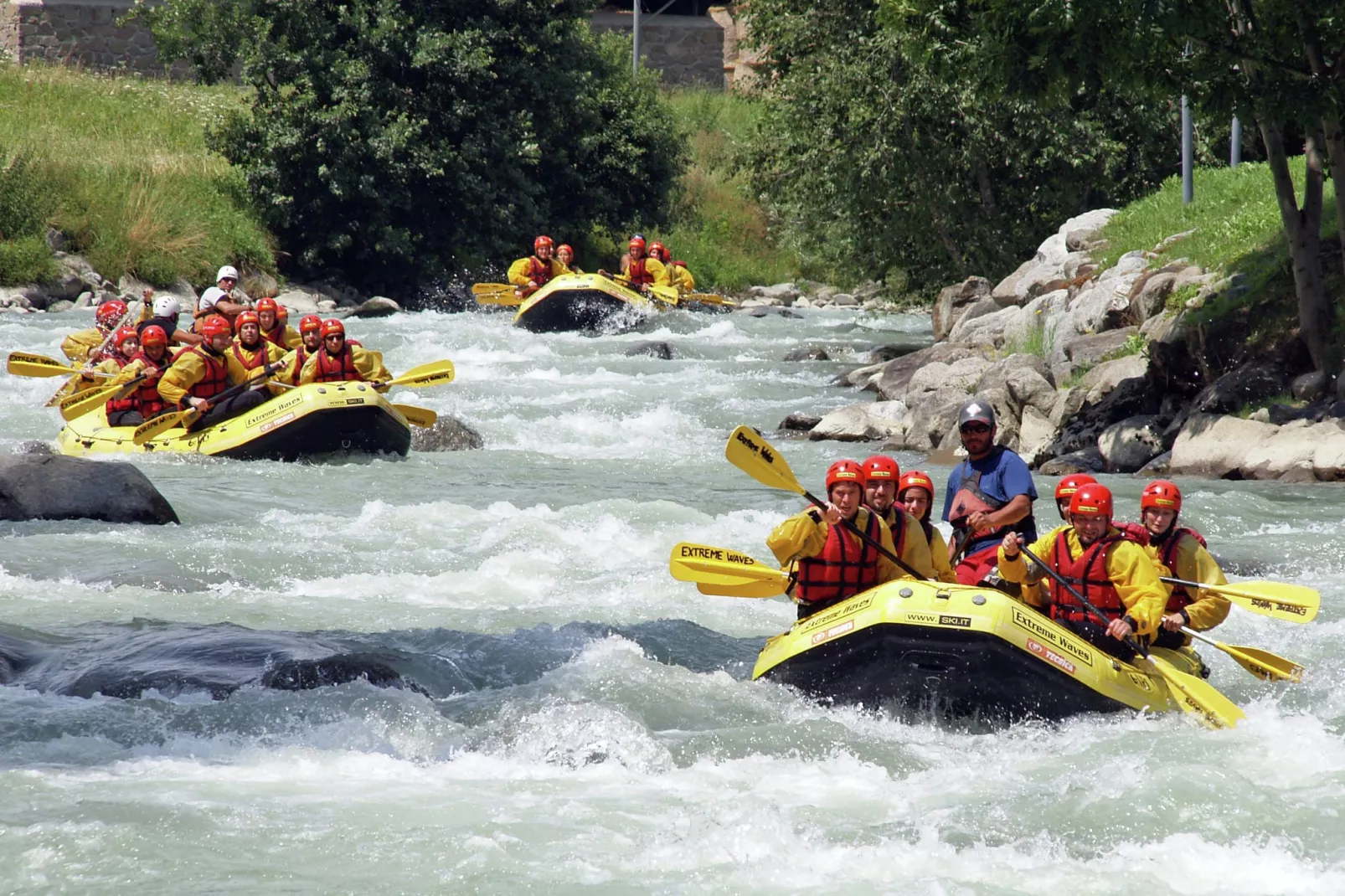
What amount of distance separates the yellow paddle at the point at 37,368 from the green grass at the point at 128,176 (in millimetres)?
9813

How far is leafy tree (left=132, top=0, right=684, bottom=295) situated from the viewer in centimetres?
2556

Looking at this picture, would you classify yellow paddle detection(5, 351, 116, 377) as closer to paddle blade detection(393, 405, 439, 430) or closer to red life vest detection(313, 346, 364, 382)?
red life vest detection(313, 346, 364, 382)

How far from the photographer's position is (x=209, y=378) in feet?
42.0

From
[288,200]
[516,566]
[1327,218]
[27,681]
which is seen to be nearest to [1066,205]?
[1327,218]

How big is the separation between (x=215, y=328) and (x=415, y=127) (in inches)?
Result: 537

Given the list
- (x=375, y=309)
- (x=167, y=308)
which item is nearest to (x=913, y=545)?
(x=167, y=308)

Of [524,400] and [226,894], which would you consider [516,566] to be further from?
[524,400]

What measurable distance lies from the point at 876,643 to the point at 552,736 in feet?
4.04

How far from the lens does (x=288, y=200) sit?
84.3 ft

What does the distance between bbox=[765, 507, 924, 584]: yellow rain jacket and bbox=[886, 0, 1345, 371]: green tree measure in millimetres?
5570

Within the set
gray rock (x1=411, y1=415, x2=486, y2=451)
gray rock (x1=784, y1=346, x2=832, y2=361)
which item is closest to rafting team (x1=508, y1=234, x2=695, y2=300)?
gray rock (x1=784, y1=346, x2=832, y2=361)

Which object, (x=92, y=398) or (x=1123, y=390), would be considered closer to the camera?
(x=92, y=398)

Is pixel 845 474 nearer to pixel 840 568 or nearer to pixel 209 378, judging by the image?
pixel 840 568

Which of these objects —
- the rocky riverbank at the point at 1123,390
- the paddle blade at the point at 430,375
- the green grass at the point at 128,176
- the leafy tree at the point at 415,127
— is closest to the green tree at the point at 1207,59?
the rocky riverbank at the point at 1123,390
